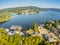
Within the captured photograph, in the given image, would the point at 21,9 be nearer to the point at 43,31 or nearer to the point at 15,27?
the point at 15,27

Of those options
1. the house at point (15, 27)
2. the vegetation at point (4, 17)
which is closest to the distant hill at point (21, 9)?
the vegetation at point (4, 17)

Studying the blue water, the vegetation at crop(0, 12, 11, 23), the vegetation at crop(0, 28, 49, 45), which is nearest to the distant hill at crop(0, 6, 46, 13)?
the vegetation at crop(0, 12, 11, 23)

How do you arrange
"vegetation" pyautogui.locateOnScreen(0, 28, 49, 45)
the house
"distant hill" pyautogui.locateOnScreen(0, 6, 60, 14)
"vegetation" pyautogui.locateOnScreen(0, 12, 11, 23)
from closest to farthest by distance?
"vegetation" pyautogui.locateOnScreen(0, 28, 49, 45) < the house < "vegetation" pyautogui.locateOnScreen(0, 12, 11, 23) < "distant hill" pyautogui.locateOnScreen(0, 6, 60, 14)

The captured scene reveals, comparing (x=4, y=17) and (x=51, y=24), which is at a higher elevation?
(x=4, y=17)

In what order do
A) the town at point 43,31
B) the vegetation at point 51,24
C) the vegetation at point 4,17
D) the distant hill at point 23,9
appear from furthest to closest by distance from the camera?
the distant hill at point 23,9
the vegetation at point 4,17
the vegetation at point 51,24
the town at point 43,31

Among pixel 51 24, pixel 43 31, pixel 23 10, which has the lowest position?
pixel 43 31

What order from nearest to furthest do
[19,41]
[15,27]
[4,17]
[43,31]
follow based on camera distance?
[19,41]
[43,31]
[15,27]
[4,17]

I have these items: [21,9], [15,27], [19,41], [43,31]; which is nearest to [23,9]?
[21,9]

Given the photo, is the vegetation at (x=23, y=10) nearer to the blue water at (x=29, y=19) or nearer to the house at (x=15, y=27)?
the blue water at (x=29, y=19)

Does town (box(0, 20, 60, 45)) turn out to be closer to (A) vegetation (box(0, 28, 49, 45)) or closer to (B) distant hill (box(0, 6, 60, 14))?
(A) vegetation (box(0, 28, 49, 45))
